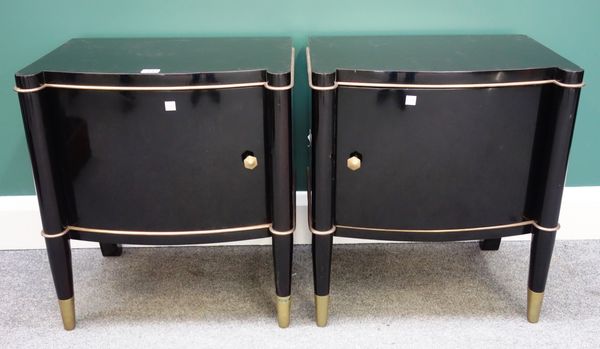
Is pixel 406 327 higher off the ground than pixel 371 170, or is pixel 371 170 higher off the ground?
pixel 371 170

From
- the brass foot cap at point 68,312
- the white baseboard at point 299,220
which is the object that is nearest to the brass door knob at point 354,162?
the white baseboard at point 299,220

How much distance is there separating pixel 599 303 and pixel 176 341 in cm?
94

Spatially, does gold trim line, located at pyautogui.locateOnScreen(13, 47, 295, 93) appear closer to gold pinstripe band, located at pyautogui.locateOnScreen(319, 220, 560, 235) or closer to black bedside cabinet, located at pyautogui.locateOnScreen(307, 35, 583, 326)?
black bedside cabinet, located at pyautogui.locateOnScreen(307, 35, 583, 326)

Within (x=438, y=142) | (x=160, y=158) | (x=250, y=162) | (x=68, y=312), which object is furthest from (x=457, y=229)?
(x=68, y=312)

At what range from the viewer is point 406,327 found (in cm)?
123

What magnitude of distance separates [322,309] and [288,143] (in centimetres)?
38

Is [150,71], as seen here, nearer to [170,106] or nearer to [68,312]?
[170,106]

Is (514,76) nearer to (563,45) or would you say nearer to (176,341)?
(563,45)

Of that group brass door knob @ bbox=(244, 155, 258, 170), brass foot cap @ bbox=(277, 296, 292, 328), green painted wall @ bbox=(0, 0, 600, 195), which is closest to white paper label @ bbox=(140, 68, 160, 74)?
brass door knob @ bbox=(244, 155, 258, 170)

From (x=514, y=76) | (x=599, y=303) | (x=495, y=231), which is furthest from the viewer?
(x=599, y=303)

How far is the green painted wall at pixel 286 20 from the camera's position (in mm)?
1300

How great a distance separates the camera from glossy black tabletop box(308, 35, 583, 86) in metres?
0.99

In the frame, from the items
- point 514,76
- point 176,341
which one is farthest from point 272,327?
point 514,76

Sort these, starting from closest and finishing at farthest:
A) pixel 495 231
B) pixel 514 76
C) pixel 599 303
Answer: pixel 514 76 → pixel 495 231 → pixel 599 303
